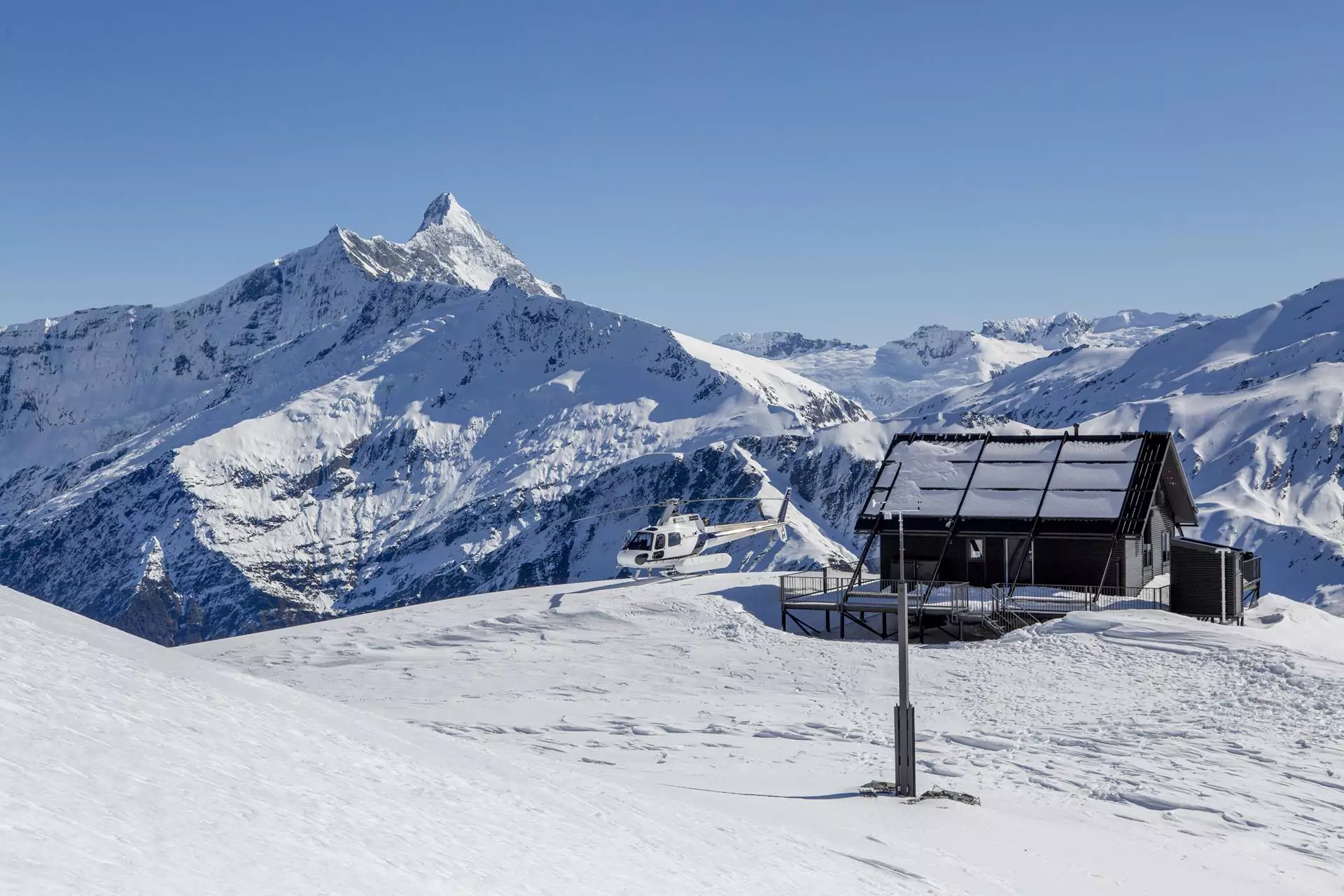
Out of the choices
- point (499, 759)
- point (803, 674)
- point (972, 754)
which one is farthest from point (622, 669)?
point (499, 759)

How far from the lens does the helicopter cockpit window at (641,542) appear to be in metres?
46.3

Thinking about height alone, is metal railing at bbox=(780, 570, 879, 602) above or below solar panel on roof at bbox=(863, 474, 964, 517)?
below

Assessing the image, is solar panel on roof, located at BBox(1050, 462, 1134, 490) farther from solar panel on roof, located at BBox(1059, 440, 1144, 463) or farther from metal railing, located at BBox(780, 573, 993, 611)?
metal railing, located at BBox(780, 573, 993, 611)

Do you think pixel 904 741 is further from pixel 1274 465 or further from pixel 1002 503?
→ pixel 1274 465

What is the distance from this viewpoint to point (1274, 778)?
724 inches

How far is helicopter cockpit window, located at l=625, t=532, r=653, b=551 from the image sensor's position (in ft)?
152

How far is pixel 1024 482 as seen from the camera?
141 feet

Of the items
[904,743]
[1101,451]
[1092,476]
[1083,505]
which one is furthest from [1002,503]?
[904,743]

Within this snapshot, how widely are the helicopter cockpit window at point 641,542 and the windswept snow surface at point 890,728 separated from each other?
20.5 feet

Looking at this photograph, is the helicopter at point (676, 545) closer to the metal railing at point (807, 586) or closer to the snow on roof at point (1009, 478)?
the metal railing at point (807, 586)

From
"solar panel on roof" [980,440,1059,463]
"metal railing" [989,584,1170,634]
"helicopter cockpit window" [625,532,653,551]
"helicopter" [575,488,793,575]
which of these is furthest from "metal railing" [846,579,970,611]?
"helicopter cockpit window" [625,532,653,551]

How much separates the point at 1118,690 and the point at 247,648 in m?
23.0

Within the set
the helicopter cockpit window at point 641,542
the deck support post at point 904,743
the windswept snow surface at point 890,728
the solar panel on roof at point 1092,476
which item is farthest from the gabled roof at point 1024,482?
the deck support post at point 904,743

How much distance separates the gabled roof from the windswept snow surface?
242 inches
